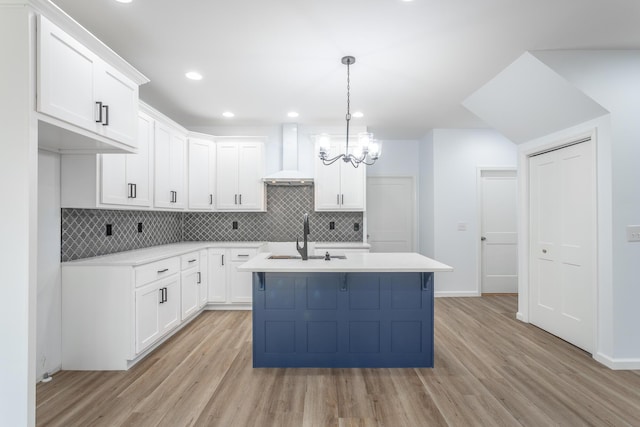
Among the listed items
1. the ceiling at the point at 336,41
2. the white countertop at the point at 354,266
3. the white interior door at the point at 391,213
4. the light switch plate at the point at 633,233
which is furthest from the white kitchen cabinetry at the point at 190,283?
the light switch plate at the point at 633,233

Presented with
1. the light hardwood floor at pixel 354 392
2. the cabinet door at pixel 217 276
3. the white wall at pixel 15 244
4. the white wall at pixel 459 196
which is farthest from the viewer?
the white wall at pixel 459 196

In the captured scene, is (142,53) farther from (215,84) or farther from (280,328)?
(280,328)

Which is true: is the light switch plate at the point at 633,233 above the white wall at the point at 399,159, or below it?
below

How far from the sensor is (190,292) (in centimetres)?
389

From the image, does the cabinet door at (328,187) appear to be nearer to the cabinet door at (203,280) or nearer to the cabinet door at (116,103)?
the cabinet door at (203,280)

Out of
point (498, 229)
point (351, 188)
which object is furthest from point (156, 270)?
point (498, 229)

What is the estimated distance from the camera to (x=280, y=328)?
278 centimetres

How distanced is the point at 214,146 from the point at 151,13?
253 centimetres

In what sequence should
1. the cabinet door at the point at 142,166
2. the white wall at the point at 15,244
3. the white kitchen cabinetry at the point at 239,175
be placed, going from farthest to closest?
the white kitchen cabinetry at the point at 239,175 < the cabinet door at the point at 142,166 < the white wall at the point at 15,244

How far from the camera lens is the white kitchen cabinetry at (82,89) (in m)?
Result: 1.76

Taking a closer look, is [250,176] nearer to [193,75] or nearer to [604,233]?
[193,75]

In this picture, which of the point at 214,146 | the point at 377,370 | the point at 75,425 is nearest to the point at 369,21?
the point at 377,370

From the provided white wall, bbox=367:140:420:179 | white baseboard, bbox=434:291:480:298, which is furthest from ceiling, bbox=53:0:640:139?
white baseboard, bbox=434:291:480:298

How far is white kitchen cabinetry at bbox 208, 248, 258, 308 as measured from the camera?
4.42 meters
